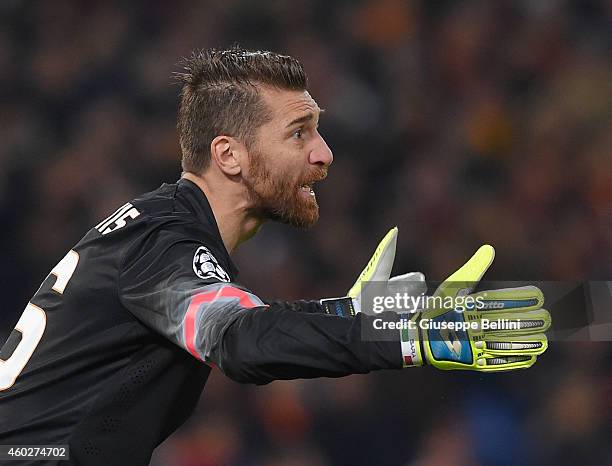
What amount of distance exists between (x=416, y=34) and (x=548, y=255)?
164cm

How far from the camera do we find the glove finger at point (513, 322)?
6.33ft

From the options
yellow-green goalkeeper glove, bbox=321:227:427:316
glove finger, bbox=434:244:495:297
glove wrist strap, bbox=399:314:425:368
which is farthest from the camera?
yellow-green goalkeeper glove, bbox=321:227:427:316

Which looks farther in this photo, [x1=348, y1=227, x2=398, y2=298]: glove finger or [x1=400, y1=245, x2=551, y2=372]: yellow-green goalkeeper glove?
[x1=348, y1=227, x2=398, y2=298]: glove finger

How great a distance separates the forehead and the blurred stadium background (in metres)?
2.34

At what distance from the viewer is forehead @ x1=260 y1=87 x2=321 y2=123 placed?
9.71 ft

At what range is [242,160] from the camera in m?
2.93

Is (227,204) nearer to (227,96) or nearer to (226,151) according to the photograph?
(226,151)

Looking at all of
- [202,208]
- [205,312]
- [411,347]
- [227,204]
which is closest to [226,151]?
[227,204]

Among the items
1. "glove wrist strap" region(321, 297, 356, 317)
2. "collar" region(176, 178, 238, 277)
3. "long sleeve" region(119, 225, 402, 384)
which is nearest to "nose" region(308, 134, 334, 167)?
"collar" region(176, 178, 238, 277)

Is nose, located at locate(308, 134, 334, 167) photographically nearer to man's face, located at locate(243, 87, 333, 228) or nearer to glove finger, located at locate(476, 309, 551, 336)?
man's face, located at locate(243, 87, 333, 228)

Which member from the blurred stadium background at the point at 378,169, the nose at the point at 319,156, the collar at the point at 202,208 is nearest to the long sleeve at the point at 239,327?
the collar at the point at 202,208

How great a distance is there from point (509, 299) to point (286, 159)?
3.69 ft

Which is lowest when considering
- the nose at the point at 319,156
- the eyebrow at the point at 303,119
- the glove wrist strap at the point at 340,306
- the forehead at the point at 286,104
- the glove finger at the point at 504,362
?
the glove wrist strap at the point at 340,306

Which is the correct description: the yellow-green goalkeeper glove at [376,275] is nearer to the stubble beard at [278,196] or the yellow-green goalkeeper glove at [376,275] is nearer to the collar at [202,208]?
the stubble beard at [278,196]
